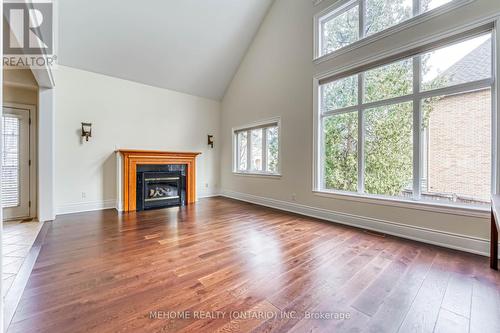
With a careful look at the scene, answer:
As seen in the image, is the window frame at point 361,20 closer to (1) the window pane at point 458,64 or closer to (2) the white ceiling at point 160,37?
(1) the window pane at point 458,64

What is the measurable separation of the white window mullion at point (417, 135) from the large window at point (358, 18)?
2.41 ft

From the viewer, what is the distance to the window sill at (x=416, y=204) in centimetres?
278

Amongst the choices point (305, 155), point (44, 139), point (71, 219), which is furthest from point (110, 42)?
point (305, 155)

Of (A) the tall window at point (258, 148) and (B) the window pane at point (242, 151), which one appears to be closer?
(A) the tall window at point (258, 148)

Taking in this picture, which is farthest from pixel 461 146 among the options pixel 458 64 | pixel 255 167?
pixel 255 167

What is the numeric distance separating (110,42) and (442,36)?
18.5ft

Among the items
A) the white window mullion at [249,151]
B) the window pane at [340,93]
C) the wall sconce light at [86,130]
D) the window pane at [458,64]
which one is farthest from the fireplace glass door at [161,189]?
the window pane at [458,64]

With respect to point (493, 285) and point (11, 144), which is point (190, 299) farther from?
point (11, 144)

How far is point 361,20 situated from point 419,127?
6.88 feet

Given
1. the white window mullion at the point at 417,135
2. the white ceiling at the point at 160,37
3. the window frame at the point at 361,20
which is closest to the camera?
the window frame at the point at 361,20

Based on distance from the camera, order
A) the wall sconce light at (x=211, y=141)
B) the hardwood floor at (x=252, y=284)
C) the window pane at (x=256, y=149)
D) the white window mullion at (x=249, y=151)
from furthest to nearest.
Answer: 1. the wall sconce light at (x=211, y=141)
2. the white window mullion at (x=249, y=151)
3. the window pane at (x=256, y=149)
4. the hardwood floor at (x=252, y=284)

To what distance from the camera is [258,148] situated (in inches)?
238

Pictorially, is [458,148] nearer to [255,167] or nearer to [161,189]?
[255,167]

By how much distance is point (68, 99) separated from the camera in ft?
15.5
